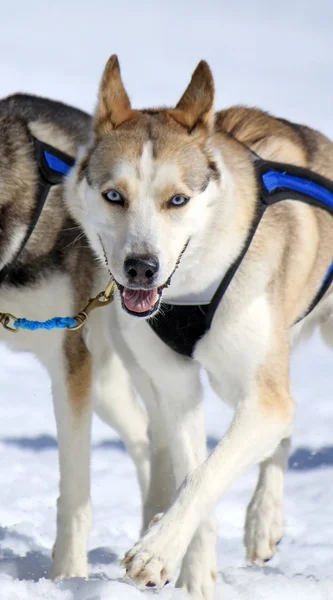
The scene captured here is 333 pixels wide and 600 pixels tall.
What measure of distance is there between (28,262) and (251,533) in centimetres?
136

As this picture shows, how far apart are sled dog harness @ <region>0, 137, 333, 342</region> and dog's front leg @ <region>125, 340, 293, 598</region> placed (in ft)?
0.91

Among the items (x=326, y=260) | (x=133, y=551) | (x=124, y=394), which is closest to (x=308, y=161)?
(x=326, y=260)

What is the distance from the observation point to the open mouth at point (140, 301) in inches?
135

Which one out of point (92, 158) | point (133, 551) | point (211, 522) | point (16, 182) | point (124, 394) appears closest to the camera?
point (133, 551)

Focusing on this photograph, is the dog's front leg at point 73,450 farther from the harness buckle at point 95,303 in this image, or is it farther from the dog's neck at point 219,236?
the dog's neck at point 219,236

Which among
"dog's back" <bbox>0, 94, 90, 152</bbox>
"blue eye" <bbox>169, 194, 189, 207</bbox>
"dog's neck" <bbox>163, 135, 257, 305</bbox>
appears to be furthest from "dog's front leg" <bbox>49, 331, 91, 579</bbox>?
"blue eye" <bbox>169, 194, 189, 207</bbox>

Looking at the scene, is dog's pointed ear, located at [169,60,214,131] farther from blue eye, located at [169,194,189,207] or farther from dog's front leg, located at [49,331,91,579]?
dog's front leg, located at [49,331,91,579]

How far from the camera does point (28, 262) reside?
4312 millimetres

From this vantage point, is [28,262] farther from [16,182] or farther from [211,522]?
[211,522]

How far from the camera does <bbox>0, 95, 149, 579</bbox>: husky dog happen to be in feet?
14.1

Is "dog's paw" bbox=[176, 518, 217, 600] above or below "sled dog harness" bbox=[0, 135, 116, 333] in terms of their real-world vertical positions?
below

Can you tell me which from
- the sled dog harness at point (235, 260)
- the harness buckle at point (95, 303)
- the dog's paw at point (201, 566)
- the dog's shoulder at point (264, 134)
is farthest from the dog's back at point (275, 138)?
the dog's paw at point (201, 566)

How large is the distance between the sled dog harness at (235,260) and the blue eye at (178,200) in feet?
1.09

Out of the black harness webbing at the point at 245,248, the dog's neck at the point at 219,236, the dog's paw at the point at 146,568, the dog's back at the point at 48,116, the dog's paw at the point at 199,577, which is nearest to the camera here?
the dog's paw at the point at 146,568
